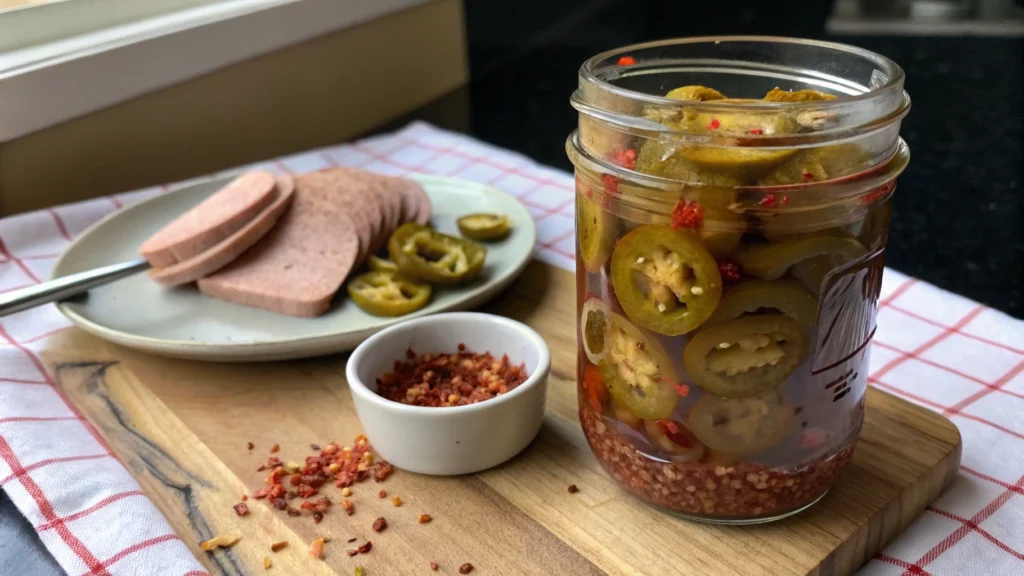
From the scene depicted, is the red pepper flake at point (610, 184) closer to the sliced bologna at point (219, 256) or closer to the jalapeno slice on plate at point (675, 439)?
the jalapeno slice on plate at point (675, 439)

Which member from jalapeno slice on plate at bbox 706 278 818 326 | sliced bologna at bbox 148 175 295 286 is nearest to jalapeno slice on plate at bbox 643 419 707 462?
jalapeno slice on plate at bbox 706 278 818 326

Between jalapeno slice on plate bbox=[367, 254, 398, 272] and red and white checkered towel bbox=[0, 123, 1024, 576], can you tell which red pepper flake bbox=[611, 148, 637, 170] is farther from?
jalapeno slice on plate bbox=[367, 254, 398, 272]

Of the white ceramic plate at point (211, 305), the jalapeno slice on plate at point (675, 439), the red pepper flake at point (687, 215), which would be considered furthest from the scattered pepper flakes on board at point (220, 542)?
the red pepper flake at point (687, 215)

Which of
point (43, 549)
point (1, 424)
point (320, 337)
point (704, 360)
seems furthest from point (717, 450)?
point (1, 424)

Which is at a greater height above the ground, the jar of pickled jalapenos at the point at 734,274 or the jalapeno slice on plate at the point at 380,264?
the jar of pickled jalapenos at the point at 734,274

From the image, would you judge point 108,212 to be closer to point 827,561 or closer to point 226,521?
point 226,521

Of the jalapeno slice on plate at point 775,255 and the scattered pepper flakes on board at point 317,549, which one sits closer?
the jalapeno slice on plate at point 775,255

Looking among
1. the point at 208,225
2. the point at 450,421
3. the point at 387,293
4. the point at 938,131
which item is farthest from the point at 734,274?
the point at 938,131

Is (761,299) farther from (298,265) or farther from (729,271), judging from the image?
(298,265)
